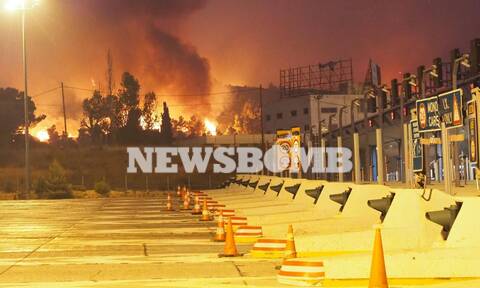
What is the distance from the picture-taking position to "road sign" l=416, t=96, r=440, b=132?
19172 millimetres

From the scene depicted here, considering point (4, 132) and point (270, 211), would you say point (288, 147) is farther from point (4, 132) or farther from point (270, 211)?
point (4, 132)

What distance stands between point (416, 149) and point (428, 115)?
2725 millimetres

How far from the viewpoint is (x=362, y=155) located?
74.2 meters

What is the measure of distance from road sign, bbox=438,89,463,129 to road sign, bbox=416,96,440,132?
0.29 meters

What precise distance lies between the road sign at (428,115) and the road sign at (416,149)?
82 cm

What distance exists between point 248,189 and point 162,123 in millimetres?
77051

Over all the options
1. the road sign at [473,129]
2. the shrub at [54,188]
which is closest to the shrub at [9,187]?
the shrub at [54,188]

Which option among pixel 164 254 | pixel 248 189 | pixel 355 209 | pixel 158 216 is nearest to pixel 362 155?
pixel 248 189

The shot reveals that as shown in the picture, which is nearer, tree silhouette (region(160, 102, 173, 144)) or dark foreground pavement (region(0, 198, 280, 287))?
dark foreground pavement (region(0, 198, 280, 287))

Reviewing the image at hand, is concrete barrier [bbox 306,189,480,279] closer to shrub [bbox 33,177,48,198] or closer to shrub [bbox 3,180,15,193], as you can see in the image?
shrub [bbox 33,177,48,198]

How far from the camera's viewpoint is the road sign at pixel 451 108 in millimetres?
17797

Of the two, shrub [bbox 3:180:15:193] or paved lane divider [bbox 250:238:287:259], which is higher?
shrub [bbox 3:180:15:193]

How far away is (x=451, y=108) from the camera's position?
59.7ft

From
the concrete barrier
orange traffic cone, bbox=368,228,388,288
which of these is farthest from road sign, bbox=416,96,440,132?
orange traffic cone, bbox=368,228,388,288
